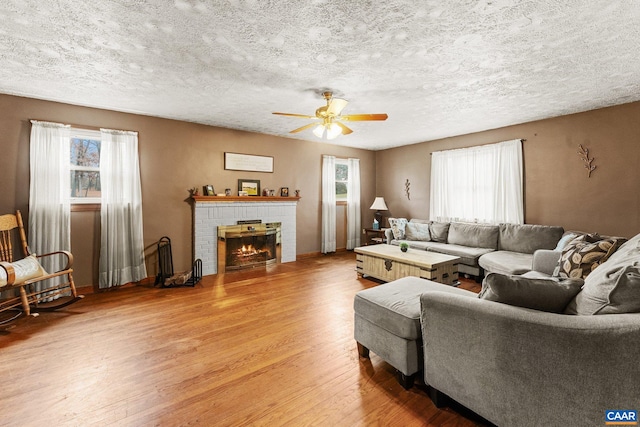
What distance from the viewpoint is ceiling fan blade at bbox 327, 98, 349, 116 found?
9.32 ft

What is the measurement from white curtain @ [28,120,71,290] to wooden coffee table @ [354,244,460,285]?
4.05 metres

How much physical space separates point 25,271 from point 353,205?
5.48 meters

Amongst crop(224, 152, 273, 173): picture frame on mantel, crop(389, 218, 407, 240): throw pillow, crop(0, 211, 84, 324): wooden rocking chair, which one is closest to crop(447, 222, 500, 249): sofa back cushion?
crop(389, 218, 407, 240): throw pillow

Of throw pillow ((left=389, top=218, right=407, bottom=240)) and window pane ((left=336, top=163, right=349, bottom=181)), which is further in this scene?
window pane ((left=336, top=163, right=349, bottom=181))

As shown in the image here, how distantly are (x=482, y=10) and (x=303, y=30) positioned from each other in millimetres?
1216

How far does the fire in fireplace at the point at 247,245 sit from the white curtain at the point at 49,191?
2.01m

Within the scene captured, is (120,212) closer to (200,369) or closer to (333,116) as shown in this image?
(200,369)

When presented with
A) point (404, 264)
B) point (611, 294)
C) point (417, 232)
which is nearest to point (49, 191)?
point (404, 264)

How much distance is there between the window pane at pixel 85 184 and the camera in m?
3.73

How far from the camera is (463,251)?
434 cm

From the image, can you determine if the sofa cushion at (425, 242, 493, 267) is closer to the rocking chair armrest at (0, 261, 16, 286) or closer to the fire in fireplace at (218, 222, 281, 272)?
the fire in fireplace at (218, 222, 281, 272)

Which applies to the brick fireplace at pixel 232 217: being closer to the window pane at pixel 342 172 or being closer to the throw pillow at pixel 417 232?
the window pane at pixel 342 172

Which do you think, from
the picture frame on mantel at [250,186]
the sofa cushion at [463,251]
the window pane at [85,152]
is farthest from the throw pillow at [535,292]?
the window pane at [85,152]

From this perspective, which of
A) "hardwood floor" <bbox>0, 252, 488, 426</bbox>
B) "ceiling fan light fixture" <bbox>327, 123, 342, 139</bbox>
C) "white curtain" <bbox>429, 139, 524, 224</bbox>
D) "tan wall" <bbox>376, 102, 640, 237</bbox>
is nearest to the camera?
"hardwood floor" <bbox>0, 252, 488, 426</bbox>
